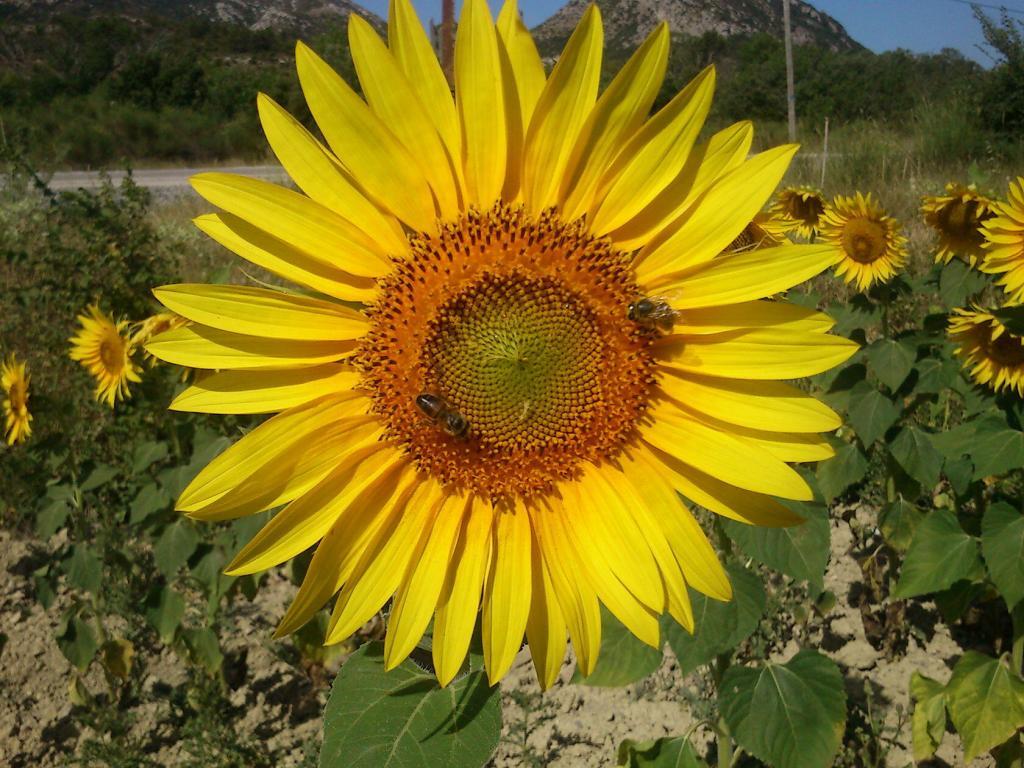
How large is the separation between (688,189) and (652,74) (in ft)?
0.66

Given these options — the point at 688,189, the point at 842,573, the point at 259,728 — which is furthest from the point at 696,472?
the point at 842,573

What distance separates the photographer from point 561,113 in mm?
1293

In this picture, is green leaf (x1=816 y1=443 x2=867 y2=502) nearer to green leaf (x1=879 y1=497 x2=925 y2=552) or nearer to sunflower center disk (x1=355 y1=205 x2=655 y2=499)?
green leaf (x1=879 y1=497 x2=925 y2=552)

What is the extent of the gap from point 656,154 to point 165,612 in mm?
2914

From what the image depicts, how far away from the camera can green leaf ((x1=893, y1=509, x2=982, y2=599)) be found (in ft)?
9.59

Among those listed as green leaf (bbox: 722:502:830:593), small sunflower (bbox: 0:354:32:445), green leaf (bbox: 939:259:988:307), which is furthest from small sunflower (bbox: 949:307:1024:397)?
small sunflower (bbox: 0:354:32:445)

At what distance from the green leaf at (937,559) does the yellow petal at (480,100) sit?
7.93ft

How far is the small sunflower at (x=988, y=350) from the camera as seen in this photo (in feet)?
11.2

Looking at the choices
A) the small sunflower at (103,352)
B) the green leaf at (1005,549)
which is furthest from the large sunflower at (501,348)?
the small sunflower at (103,352)

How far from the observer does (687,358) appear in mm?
1430

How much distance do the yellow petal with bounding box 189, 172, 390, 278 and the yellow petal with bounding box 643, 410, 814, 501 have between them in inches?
25.1

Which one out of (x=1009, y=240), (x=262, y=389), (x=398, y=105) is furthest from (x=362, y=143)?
(x=1009, y=240)

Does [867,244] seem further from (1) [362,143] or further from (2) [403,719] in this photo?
(2) [403,719]

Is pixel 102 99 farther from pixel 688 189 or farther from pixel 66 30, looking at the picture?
pixel 688 189
